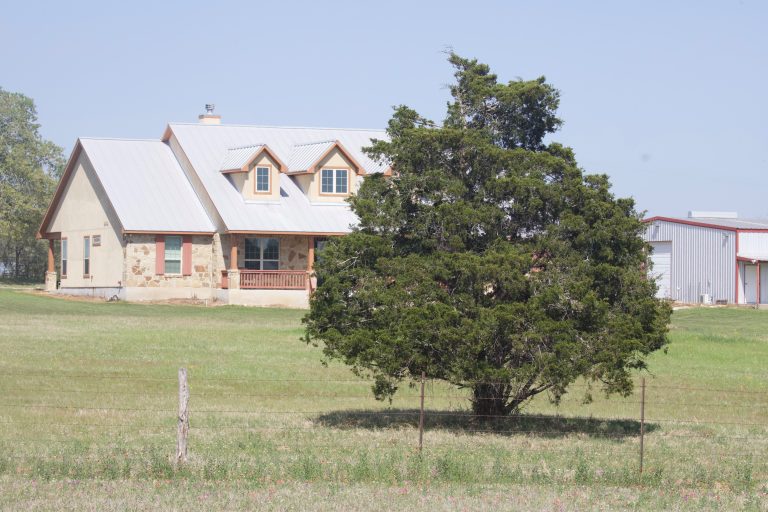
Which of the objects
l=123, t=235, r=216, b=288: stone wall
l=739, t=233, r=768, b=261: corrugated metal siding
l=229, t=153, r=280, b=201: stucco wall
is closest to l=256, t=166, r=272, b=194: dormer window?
l=229, t=153, r=280, b=201: stucco wall

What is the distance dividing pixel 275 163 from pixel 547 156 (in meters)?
32.3

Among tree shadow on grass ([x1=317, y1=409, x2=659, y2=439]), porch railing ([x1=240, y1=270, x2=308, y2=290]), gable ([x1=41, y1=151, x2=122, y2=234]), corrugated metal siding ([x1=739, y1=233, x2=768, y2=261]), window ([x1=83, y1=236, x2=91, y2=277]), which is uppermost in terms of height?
gable ([x1=41, y1=151, x2=122, y2=234])

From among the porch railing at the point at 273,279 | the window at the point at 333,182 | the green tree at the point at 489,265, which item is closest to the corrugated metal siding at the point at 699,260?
the window at the point at 333,182

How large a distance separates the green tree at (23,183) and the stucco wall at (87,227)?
21.1 metres

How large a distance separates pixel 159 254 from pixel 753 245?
92.7ft

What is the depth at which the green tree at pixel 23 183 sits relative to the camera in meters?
76.7

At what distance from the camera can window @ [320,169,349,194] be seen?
2047 inches

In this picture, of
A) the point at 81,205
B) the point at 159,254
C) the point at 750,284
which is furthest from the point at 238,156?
the point at 750,284

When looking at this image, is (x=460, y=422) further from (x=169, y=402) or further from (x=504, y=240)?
(x=169, y=402)

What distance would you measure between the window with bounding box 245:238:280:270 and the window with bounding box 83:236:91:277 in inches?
285

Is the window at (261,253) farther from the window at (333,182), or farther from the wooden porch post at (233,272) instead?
the window at (333,182)

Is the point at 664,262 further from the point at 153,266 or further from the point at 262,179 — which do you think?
the point at 153,266

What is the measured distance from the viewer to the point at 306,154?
52.6 m

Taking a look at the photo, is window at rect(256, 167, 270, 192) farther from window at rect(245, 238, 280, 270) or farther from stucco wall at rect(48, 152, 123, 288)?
stucco wall at rect(48, 152, 123, 288)
